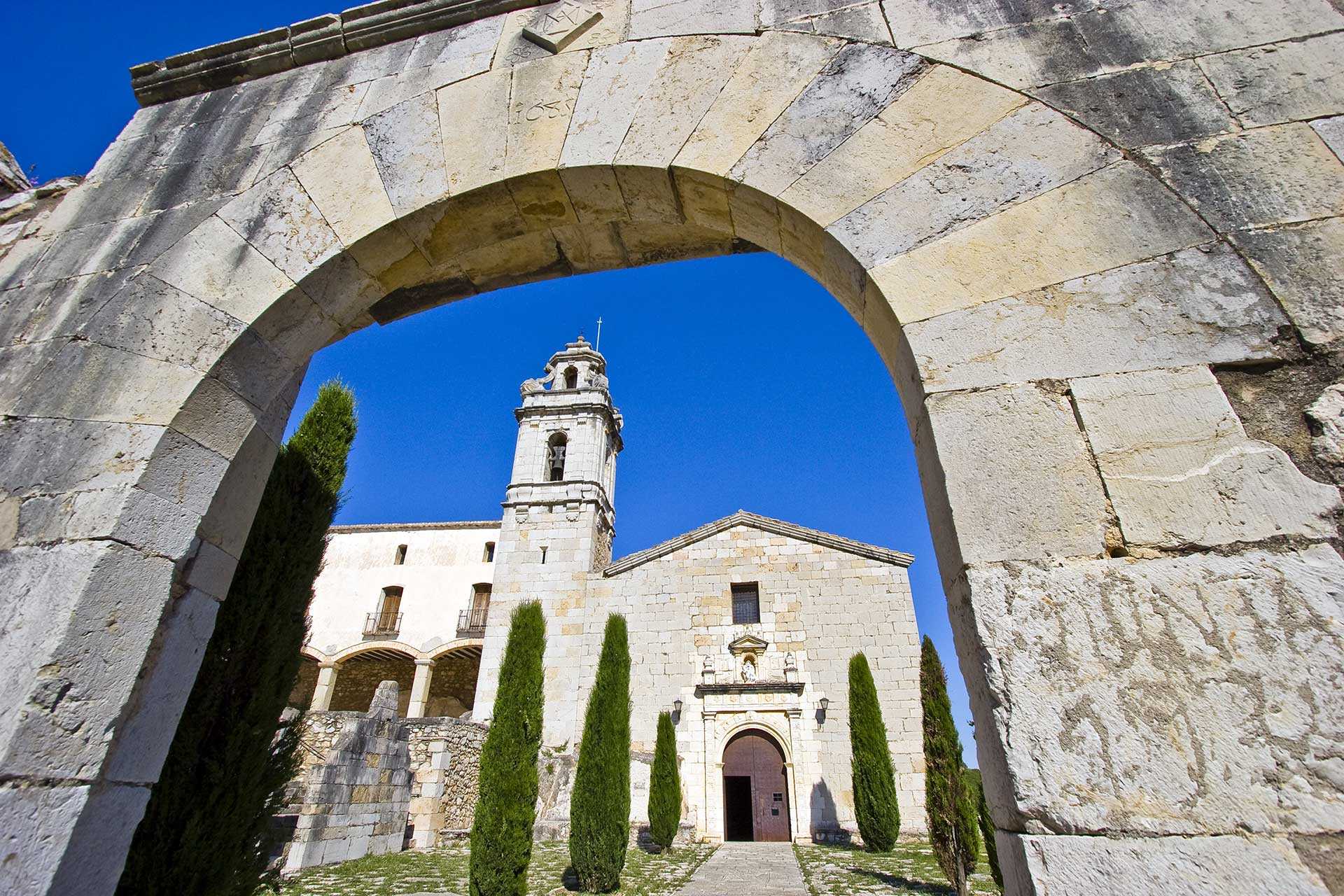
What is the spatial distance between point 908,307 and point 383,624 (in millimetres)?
25890

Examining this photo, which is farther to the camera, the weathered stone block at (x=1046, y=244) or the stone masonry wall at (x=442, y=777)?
the stone masonry wall at (x=442, y=777)

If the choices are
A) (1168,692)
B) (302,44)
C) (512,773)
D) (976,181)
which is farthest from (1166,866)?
(512,773)

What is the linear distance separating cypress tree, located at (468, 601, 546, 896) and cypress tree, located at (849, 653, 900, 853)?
22.7 feet

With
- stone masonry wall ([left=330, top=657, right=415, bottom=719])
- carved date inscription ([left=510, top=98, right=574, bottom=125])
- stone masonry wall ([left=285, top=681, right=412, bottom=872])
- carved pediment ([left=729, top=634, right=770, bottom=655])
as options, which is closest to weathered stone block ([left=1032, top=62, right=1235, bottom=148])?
carved date inscription ([left=510, top=98, right=574, bottom=125])

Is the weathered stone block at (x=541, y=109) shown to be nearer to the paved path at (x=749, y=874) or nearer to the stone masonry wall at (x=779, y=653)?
the paved path at (x=749, y=874)

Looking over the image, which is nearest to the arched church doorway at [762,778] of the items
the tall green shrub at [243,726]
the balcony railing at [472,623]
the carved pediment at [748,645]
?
the carved pediment at [748,645]

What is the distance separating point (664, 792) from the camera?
12.4m

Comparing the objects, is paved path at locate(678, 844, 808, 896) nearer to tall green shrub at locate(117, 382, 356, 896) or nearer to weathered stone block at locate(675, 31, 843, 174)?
tall green shrub at locate(117, 382, 356, 896)

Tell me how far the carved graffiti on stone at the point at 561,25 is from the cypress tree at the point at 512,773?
24.1 ft

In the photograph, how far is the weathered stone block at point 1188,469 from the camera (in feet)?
4.38

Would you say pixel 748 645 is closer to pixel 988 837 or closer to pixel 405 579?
pixel 988 837

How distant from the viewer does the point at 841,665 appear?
14883 millimetres

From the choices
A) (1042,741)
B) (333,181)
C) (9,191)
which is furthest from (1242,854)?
(9,191)

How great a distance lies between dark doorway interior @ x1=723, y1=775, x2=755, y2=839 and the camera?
15.8 metres
